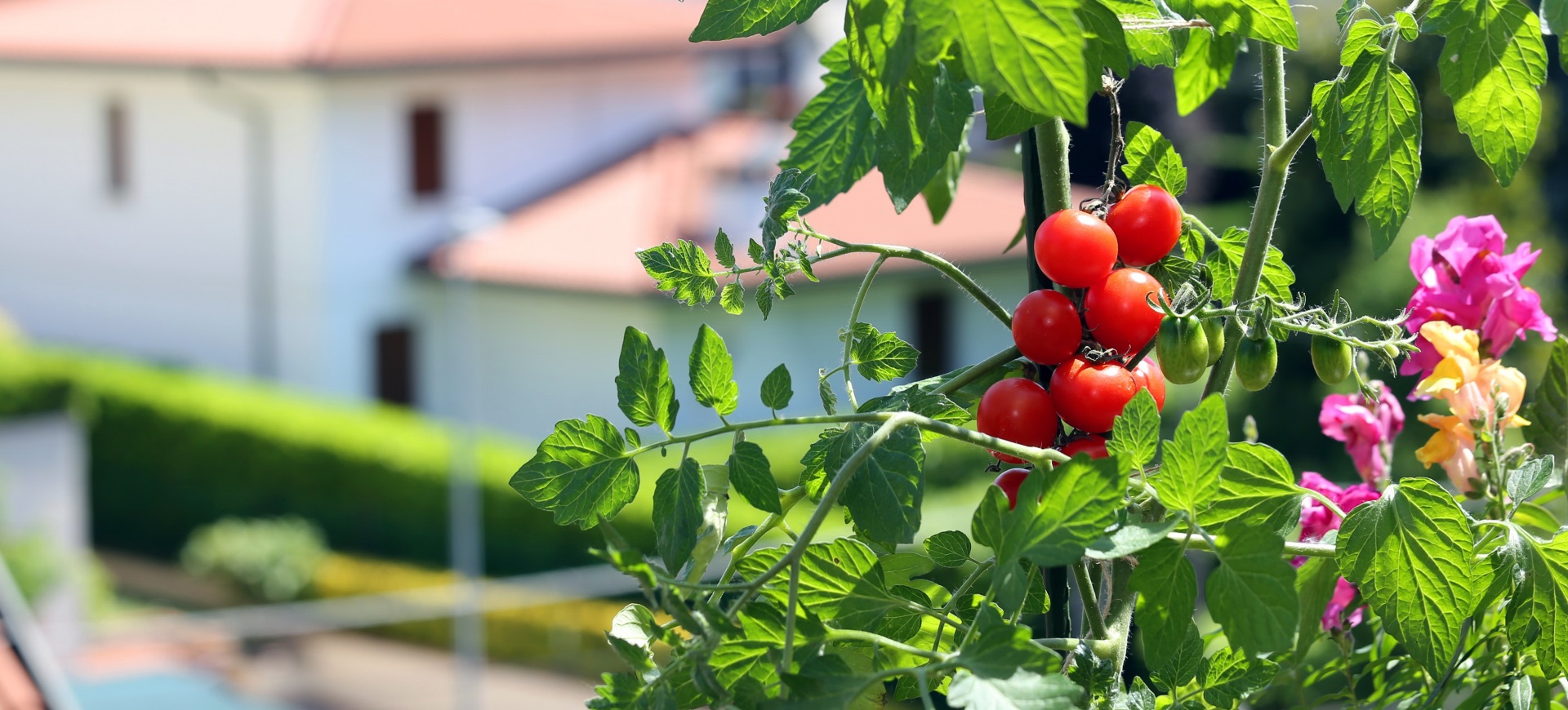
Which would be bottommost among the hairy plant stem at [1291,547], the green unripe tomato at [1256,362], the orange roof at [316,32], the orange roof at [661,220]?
the orange roof at [661,220]

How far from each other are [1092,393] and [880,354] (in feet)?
0.20

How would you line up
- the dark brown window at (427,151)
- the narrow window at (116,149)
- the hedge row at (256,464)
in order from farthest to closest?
the narrow window at (116,149)
the dark brown window at (427,151)
the hedge row at (256,464)

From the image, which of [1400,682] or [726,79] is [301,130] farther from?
[1400,682]

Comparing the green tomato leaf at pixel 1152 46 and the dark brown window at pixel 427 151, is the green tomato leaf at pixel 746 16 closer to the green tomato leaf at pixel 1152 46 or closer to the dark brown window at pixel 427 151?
the green tomato leaf at pixel 1152 46

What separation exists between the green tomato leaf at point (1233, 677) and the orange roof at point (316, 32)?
10616 millimetres

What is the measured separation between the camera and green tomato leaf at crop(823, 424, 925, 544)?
375 mm

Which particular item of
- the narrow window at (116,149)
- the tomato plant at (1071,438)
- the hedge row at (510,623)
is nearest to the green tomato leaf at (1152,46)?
the tomato plant at (1071,438)

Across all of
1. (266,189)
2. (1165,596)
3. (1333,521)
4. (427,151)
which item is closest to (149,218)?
(266,189)

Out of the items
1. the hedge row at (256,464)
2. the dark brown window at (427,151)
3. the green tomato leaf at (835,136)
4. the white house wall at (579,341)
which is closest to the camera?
the green tomato leaf at (835,136)

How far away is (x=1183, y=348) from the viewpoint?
0.42 m

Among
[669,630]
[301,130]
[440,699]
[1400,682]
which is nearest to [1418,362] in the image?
[1400,682]

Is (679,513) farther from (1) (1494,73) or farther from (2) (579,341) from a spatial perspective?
(2) (579,341)

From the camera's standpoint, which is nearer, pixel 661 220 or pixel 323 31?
pixel 661 220

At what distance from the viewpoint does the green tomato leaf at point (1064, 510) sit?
1.13 ft
